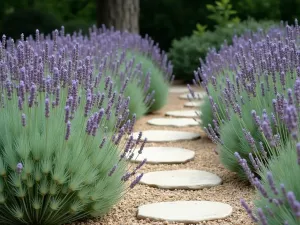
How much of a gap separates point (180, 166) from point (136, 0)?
16.4 feet

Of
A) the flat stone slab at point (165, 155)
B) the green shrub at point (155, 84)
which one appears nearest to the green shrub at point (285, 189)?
the flat stone slab at point (165, 155)

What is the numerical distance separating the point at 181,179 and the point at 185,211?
755 millimetres

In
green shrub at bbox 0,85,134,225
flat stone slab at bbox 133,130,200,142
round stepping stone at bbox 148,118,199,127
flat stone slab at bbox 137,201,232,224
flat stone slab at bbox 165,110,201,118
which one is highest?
green shrub at bbox 0,85,134,225

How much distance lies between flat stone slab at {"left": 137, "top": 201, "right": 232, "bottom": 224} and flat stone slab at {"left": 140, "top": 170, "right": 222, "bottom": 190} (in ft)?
1.33

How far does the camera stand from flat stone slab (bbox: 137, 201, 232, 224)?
3.03m

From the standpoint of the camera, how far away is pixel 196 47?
1038cm

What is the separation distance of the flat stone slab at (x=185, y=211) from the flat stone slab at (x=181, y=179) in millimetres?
405

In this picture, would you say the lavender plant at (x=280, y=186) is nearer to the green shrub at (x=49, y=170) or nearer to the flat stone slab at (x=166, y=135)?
the green shrub at (x=49, y=170)

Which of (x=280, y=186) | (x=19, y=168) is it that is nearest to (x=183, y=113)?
(x=19, y=168)

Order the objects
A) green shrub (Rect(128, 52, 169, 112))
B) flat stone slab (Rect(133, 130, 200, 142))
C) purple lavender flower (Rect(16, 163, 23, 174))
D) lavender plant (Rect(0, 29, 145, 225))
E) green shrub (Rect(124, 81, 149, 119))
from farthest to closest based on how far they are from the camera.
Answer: green shrub (Rect(128, 52, 169, 112))
green shrub (Rect(124, 81, 149, 119))
flat stone slab (Rect(133, 130, 200, 142))
lavender plant (Rect(0, 29, 145, 225))
purple lavender flower (Rect(16, 163, 23, 174))

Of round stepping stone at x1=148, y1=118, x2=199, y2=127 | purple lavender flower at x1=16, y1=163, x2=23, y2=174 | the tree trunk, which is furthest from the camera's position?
the tree trunk

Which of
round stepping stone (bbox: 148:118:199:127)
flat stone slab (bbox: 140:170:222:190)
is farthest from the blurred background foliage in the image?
flat stone slab (bbox: 140:170:222:190)

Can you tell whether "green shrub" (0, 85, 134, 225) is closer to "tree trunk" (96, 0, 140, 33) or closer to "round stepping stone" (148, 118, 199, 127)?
"round stepping stone" (148, 118, 199, 127)

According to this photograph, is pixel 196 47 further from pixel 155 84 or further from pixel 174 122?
pixel 174 122
